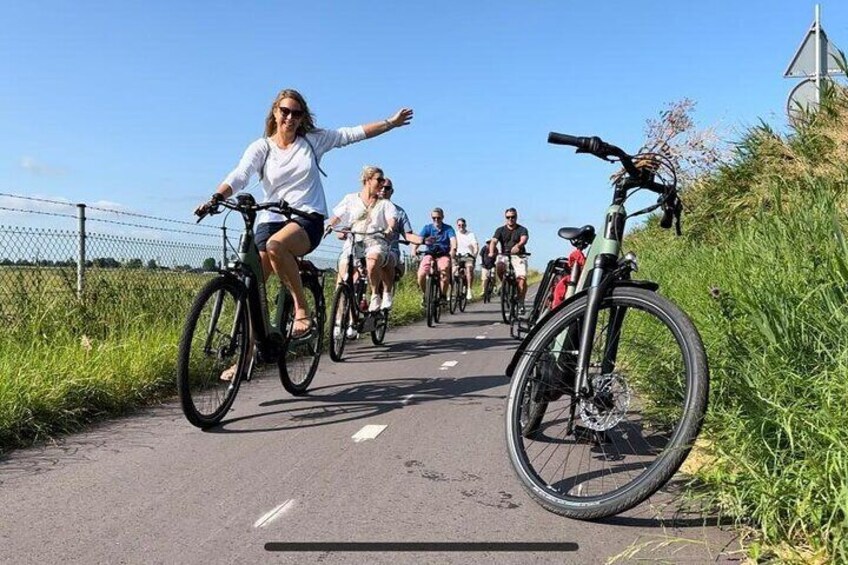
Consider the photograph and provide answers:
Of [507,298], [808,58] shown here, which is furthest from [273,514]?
[507,298]

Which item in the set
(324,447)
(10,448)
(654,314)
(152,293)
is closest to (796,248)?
(654,314)

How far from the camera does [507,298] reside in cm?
1182

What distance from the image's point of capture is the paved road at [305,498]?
2.40m

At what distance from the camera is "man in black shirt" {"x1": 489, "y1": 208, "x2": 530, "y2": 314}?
1174 cm

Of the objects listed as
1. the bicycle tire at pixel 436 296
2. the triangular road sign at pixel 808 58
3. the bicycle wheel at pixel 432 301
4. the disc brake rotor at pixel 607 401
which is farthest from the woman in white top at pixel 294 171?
the bicycle tire at pixel 436 296

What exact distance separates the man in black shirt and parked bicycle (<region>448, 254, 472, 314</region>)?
184 cm

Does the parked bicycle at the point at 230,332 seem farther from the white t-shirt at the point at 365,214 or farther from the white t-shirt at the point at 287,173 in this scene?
the white t-shirt at the point at 365,214

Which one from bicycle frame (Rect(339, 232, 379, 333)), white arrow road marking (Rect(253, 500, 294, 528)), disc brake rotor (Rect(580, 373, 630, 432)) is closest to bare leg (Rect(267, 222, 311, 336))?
white arrow road marking (Rect(253, 500, 294, 528))

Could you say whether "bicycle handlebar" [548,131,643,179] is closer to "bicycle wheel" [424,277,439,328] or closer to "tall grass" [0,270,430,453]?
"tall grass" [0,270,430,453]

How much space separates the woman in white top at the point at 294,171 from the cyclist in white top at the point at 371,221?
2595mm

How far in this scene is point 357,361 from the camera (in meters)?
7.02

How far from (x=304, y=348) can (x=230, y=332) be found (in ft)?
3.75

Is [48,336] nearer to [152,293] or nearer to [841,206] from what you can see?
[152,293]

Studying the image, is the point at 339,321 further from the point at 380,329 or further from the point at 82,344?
the point at 82,344
